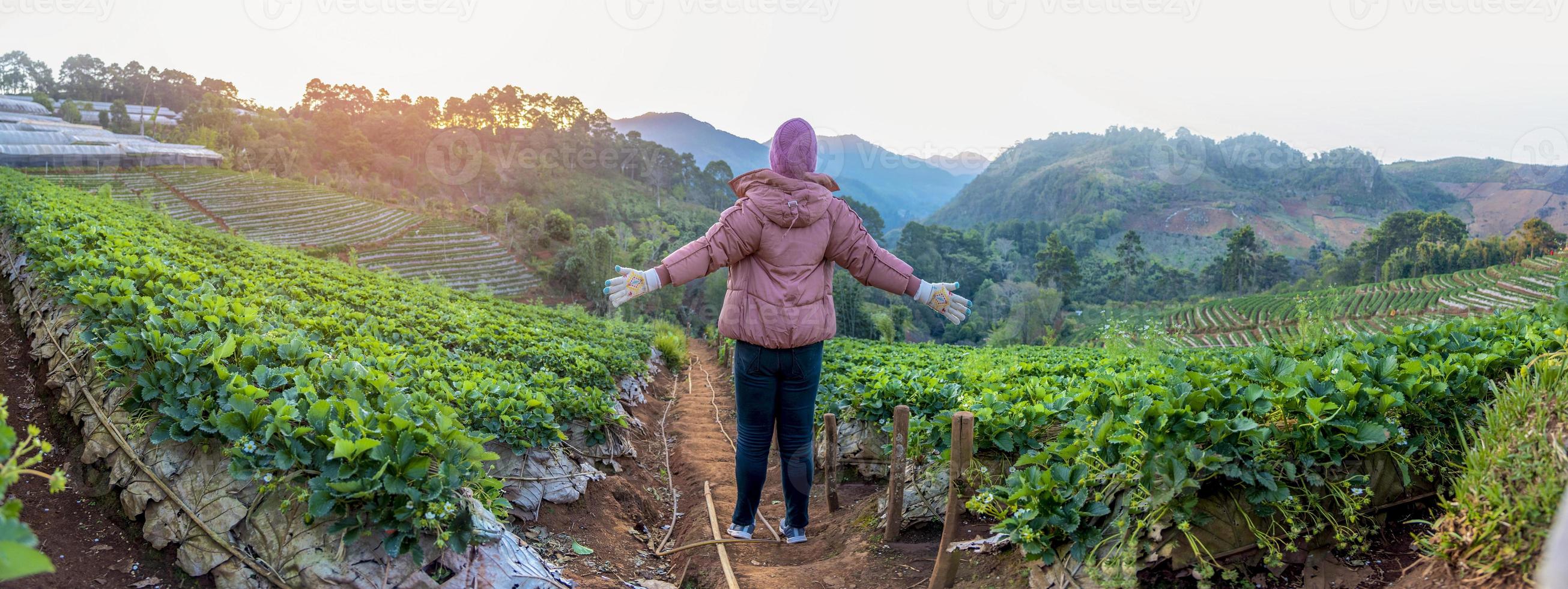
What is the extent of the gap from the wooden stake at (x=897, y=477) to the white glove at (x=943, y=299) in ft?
1.67

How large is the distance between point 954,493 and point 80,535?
3.12 metres

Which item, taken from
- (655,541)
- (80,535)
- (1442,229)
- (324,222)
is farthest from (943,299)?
(1442,229)

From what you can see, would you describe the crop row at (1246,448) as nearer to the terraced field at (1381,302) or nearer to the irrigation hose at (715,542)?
the irrigation hose at (715,542)

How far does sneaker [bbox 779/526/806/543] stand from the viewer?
12.7 ft

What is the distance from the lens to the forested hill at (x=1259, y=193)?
93812mm

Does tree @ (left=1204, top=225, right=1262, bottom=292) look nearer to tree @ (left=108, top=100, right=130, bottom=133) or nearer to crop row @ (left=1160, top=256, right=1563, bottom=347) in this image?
crop row @ (left=1160, top=256, right=1563, bottom=347)

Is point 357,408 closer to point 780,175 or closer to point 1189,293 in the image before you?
point 780,175

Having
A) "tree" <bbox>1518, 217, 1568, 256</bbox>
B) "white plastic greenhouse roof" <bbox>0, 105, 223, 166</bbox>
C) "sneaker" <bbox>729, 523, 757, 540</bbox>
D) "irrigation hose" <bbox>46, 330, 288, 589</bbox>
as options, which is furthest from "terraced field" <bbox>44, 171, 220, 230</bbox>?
"tree" <bbox>1518, 217, 1568, 256</bbox>

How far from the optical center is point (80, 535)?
258 cm

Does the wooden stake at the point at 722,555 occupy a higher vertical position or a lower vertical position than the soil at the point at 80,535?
lower

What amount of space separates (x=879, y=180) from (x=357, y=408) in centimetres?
13453

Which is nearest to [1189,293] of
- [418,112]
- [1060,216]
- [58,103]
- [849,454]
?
[1060,216]

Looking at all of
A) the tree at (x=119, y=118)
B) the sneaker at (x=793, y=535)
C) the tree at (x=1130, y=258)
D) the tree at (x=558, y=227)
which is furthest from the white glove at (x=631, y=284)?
the tree at (x=1130, y=258)

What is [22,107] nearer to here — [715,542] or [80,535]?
[80,535]
